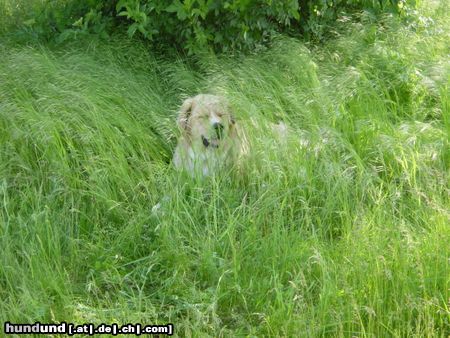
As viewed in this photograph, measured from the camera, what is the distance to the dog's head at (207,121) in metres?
3.73

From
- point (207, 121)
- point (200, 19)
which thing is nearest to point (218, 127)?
point (207, 121)

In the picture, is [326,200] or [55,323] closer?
[55,323]

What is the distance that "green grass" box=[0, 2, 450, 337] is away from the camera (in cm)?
258

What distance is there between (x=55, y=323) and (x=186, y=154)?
57.1 inches

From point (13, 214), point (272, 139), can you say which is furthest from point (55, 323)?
point (272, 139)

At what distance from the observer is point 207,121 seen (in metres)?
3.79

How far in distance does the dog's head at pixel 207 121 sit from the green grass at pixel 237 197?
0.30 ft

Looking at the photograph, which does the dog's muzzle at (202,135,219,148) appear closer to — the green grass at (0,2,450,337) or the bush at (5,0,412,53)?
the green grass at (0,2,450,337)

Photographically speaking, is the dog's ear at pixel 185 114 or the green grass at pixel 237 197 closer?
the green grass at pixel 237 197

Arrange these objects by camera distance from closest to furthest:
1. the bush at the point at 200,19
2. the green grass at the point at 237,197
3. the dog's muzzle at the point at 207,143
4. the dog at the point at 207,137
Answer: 1. the green grass at the point at 237,197
2. the dog at the point at 207,137
3. the dog's muzzle at the point at 207,143
4. the bush at the point at 200,19

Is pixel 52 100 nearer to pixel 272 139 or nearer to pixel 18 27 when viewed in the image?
pixel 272 139

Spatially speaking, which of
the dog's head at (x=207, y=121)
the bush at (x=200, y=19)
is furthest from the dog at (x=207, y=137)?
the bush at (x=200, y=19)

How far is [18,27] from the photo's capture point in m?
5.63

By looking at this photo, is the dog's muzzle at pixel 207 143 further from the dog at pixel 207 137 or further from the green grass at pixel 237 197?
the green grass at pixel 237 197
